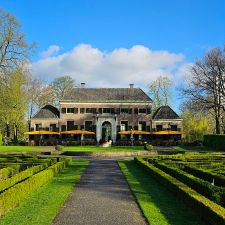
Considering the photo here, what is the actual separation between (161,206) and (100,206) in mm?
1899

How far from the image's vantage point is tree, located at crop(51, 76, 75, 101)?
245ft

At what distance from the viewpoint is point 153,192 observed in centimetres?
1411

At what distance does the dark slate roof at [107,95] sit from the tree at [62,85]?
12.2 m

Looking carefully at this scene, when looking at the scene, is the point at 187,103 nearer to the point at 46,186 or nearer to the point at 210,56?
the point at 210,56

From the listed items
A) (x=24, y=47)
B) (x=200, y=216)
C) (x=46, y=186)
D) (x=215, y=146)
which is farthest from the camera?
(x=215, y=146)

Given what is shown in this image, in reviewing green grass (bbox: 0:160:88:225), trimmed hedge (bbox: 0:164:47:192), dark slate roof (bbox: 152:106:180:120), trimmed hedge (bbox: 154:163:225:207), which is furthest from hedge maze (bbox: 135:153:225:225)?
dark slate roof (bbox: 152:106:180:120)

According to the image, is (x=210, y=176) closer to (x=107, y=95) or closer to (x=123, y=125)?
(x=123, y=125)

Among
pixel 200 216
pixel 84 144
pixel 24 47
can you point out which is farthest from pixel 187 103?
pixel 200 216

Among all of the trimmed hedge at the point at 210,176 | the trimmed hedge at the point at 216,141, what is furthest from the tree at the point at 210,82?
the trimmed hedge at the point at 210,176

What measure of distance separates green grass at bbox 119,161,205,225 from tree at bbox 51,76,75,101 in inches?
2353

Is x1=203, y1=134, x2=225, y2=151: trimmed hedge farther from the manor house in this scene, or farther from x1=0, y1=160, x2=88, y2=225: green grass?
x1=0, y1=160, x2=88, y2=225: green grass

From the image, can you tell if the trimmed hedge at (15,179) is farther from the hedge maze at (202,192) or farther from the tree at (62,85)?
the tree at (62,85)

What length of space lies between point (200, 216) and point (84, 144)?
145 feet

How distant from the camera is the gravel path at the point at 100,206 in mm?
9648
